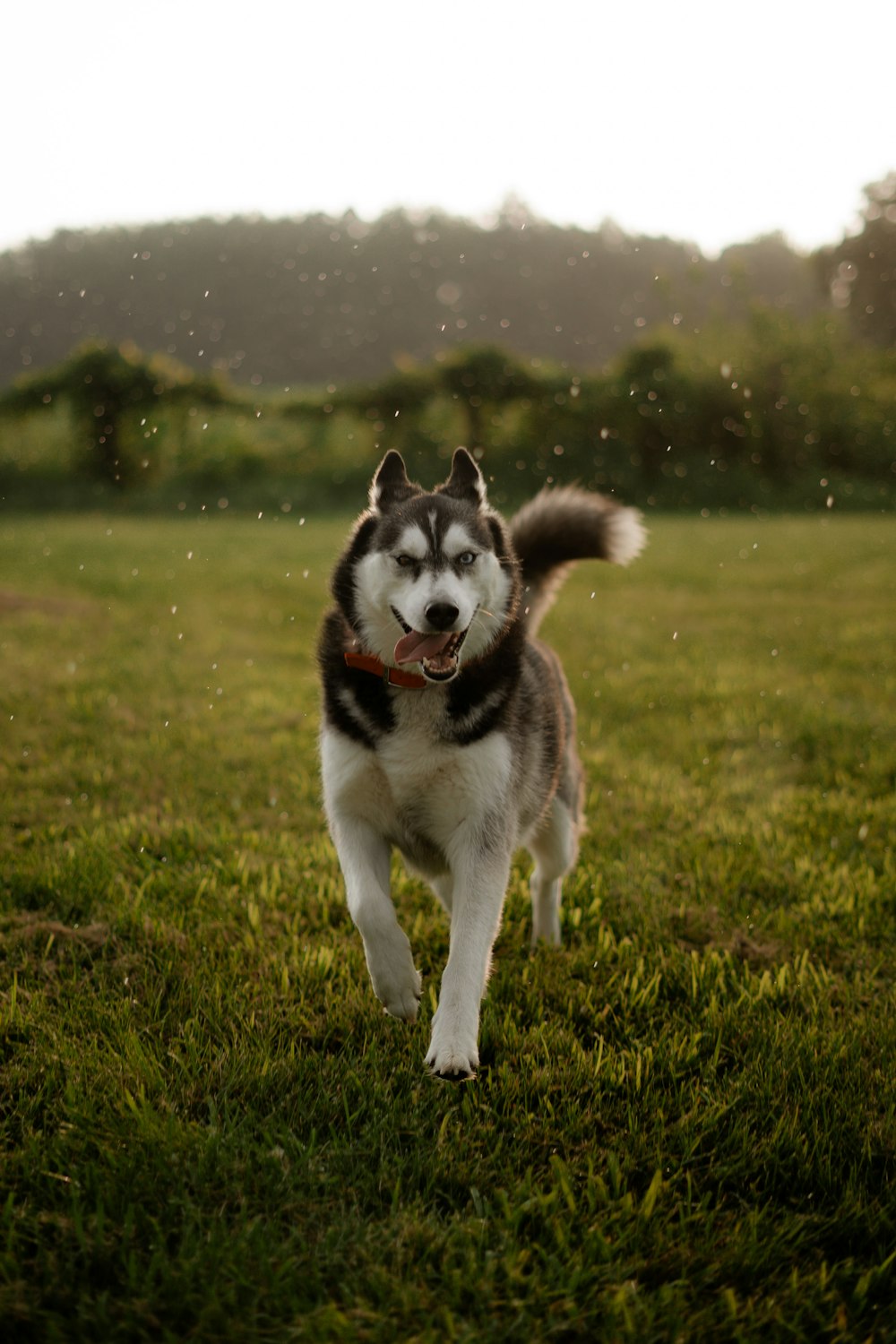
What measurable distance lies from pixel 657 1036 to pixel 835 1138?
53 cm

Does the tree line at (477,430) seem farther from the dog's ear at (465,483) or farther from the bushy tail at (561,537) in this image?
the dog's ear at (465,483)

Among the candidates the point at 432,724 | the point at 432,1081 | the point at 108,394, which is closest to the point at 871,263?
the point at 108,394

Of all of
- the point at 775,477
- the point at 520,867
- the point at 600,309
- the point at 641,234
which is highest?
the point at 641,234

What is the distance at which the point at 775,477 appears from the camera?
76.4ft

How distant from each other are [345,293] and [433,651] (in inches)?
1319

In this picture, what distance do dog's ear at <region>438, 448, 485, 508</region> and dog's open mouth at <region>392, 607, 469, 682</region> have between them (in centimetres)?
61

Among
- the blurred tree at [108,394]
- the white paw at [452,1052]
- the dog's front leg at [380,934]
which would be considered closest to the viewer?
the white paw at [452,1052]

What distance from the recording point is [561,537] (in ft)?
12.1

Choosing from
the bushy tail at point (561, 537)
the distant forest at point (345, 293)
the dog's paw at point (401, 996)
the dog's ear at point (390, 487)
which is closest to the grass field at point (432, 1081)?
the dog's paw at point (401, 996)

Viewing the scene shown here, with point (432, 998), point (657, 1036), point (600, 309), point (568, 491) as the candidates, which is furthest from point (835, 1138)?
point (600, 309)

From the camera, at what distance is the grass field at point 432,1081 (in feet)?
5.80

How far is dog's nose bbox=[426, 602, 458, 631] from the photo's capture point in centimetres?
254

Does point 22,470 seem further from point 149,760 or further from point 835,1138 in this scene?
point 835,1138

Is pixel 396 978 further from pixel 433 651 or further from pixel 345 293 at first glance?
pixel 345 293
